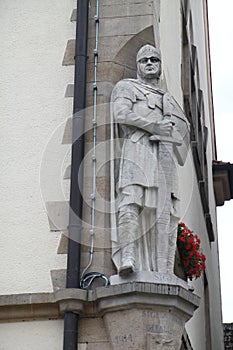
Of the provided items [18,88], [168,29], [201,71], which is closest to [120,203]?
[18,88]

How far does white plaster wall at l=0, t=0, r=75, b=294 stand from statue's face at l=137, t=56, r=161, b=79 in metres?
0.76

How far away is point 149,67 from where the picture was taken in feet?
29.7

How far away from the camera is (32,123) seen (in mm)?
9352

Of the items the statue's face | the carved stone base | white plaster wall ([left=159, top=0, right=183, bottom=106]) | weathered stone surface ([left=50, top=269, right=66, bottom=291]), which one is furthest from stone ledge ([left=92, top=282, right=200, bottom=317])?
white plaster wall ([left=159, top=0, right=183, bottom=106])

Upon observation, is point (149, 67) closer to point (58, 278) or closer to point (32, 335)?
point (58, 278)

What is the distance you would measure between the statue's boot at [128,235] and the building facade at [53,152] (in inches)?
8.8

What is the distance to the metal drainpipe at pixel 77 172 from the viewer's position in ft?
26.8

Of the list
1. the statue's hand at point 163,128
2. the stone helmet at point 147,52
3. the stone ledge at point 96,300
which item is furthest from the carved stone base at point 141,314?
the stone helmet at point 147,52

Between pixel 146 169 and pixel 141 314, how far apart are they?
1.28 meters

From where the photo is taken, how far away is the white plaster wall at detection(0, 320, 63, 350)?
27.2ft

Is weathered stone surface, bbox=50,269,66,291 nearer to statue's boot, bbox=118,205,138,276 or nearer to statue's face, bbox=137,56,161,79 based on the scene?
statue's boot, bbox=118,205,138,276

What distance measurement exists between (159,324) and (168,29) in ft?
14.2

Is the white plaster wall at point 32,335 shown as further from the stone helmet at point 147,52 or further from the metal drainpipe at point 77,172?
the stone helmet at point 147,52

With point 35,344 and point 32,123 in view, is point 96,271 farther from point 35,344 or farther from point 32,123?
point 32,123
